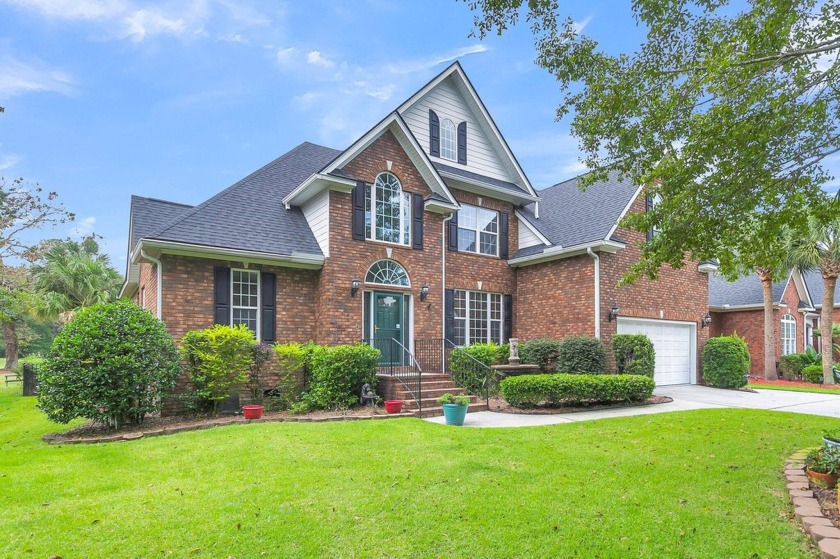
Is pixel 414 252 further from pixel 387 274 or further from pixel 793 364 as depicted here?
pixel 793 364

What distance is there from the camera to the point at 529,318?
1597cm

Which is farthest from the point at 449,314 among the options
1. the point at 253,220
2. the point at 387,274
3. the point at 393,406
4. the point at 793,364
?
the point at 793,364

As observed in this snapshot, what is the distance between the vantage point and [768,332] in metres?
20.5

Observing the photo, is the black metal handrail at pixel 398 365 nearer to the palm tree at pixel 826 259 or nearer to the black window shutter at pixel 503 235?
the black window shutter at pixel 503 235

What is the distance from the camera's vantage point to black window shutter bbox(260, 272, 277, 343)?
12038 mm

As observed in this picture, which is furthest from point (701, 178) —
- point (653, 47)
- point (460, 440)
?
point (460, 440)

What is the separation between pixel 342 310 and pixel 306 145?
7.57 metres

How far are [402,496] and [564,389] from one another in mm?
6843

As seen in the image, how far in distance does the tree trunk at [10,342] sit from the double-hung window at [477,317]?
1252 inches

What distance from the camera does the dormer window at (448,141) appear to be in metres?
16.2

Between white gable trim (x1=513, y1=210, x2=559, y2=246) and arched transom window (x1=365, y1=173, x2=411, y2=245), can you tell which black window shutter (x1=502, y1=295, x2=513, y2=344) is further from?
arched transom window (x1=365, y1=173, x2=411, y2=245)

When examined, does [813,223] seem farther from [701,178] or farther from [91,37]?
[91,37]

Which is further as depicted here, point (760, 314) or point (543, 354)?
point (760, 314)

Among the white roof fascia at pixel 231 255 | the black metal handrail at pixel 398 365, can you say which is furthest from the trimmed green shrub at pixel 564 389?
the white roof fascia at pixel 231 255
